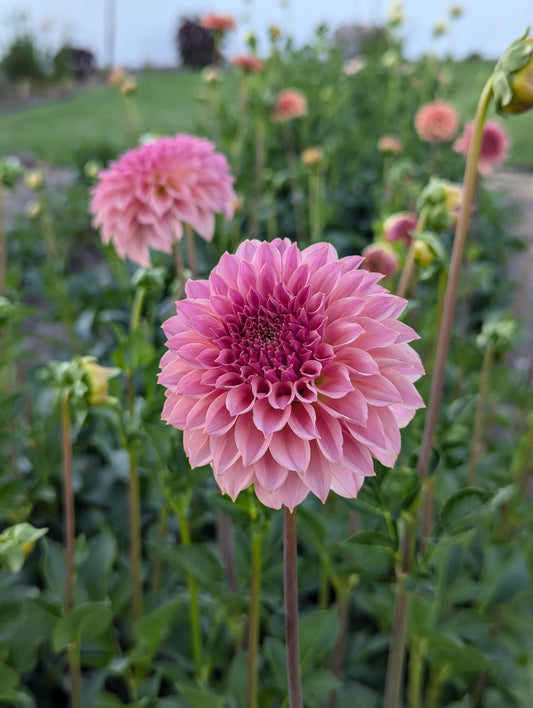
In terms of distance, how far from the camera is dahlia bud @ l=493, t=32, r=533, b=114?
46cm

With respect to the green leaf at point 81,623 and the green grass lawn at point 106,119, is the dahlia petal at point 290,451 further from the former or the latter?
the green grass lawn at point 106,119

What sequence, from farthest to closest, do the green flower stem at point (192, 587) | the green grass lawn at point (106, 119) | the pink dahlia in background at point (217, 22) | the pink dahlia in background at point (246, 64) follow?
the green grass lawn at point (106, 119) → the pink dahlia in background at point (217, 22) → the pink dahlia in background at point (246, 64) → the green flower stem at point (192, 587)

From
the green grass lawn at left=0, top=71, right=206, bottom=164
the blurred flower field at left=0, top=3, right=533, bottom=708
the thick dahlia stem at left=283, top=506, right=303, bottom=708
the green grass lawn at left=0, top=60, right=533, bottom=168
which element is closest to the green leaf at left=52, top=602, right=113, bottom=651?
the blurred flower field at left=0, top=3, right=533, bottom=708

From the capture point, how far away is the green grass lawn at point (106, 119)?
4.58 meters

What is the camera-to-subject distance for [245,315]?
0.45 meters

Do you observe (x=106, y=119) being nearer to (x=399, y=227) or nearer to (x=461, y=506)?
(x=399, y=227)

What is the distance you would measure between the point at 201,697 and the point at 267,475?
1.25 ft

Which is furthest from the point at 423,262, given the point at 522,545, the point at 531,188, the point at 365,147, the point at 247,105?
the point at 531,188

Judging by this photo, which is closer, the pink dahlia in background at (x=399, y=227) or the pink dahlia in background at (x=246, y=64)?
the pink dahlia in background at (x=399, y=227)

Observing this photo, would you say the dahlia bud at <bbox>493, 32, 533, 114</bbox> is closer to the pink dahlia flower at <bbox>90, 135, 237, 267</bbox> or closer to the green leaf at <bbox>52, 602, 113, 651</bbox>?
the pink dahlia flower at <bbox>90, 135, 237, 267</bbox>

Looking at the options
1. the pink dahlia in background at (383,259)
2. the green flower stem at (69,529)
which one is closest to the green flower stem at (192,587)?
the green flower stem at (69,529)

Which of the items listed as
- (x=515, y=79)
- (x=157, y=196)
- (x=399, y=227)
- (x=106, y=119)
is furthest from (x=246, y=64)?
(x=106, y=119)

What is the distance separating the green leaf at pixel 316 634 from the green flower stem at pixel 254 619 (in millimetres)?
51

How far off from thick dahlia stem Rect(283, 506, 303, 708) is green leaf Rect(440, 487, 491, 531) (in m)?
0.17
